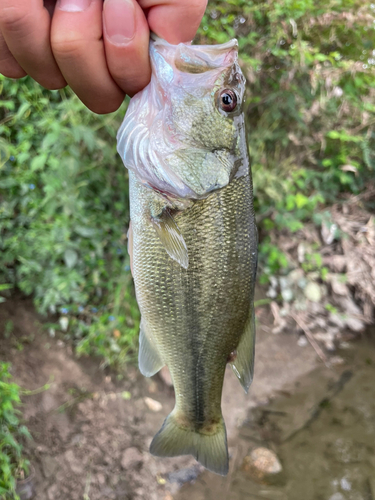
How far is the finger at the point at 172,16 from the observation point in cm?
79

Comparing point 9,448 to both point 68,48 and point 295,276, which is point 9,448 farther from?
point 295,276

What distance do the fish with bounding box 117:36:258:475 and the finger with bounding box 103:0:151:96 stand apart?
4cm

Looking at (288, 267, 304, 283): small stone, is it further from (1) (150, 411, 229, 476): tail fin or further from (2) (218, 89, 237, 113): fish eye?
(2) (218, 89, 237, 113): fish eye

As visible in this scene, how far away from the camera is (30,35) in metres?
0.77

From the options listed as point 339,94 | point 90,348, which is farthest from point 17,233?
point 339,94

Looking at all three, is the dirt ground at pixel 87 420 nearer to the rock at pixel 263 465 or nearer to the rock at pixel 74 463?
the rock at pixel 74 463

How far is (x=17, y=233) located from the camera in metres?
2.14

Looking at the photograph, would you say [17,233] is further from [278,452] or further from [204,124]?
[278,452]

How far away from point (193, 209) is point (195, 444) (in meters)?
0.94

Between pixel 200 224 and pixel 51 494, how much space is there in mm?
1803

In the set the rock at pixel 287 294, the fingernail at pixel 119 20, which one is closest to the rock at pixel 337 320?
the rock at pixel 287 294

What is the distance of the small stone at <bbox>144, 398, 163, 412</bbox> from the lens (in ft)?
7.45

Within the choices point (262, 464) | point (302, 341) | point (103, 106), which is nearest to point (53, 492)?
point (262, 464)

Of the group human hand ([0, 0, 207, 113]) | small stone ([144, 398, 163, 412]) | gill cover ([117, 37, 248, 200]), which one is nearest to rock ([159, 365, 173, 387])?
small stone ([144, 398, 163, 412])
